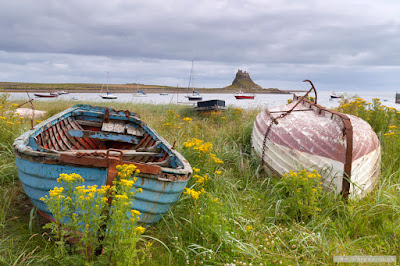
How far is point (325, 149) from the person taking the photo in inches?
198

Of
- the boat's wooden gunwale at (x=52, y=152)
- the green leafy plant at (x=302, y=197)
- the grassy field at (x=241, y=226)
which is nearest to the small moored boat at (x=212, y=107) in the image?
the boat's wooden gunwale at (x=52, y=152)

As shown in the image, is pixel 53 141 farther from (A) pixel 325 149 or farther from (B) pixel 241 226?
(A) pixel 325 149

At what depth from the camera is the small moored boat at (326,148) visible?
4.83 m

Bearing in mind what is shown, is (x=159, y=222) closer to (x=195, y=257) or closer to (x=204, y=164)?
(x=195, y=257)

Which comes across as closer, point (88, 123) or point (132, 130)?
point (132, 130)

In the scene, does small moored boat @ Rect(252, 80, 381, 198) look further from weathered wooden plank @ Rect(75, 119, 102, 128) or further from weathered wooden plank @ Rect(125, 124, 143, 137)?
weathered wooden plank @ Rect(75, 119, 102, 128)

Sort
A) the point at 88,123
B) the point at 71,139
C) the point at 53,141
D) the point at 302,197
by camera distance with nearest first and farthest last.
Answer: the point at 302,197 < the point at 53,141 < the point at 71,139 < the point at 88,123

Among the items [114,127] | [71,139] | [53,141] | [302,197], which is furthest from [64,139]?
[302,197]

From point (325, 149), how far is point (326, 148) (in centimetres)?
2

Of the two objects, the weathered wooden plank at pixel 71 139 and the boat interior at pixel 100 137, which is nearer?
the boat interior at pixel 100 137

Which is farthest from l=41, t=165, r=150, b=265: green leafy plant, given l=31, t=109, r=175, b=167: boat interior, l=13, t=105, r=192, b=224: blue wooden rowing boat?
l=31, t=109, r=175, b=167: boat interior

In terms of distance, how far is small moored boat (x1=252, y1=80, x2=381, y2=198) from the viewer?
483cm

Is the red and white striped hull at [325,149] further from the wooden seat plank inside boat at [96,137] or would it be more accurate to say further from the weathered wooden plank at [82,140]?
the weathered wooden plank at [82,140]

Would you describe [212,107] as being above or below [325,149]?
above
